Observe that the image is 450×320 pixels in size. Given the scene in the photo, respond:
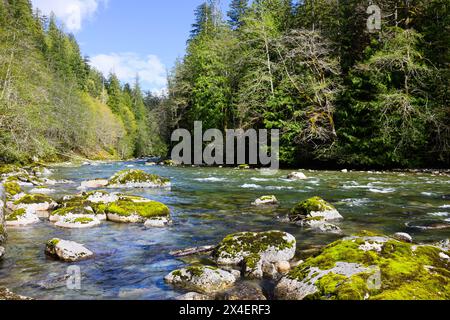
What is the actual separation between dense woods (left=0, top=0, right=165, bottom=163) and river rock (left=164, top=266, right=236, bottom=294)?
18883 millimetres

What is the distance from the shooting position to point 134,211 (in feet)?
30.6

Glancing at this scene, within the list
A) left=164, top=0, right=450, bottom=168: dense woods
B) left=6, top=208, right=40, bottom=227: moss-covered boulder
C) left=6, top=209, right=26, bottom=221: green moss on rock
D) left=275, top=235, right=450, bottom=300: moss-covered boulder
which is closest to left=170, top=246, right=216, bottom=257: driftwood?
left=275, top=235, right=450, bottom=300: moss-covered boulder

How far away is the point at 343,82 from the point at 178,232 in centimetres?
2406

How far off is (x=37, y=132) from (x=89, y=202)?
50.8 feet

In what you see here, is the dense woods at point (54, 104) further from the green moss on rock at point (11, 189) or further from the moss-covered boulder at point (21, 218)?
the moss-covered boulder at point (21, 218)

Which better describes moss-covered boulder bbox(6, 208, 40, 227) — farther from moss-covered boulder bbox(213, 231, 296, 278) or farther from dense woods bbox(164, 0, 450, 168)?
dense woods bbox(164, 0, 450, 168)

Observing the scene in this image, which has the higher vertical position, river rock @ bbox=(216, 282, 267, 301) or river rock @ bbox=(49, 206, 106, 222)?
river rock @ bbox=(49, 206, 106, 222)

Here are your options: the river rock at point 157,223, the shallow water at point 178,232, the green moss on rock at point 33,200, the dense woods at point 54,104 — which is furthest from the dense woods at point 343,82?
the green moss on rock at point 33,200

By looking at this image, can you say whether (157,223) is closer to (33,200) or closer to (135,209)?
(135,209)

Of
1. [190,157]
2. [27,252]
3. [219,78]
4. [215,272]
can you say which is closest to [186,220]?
[27,252]

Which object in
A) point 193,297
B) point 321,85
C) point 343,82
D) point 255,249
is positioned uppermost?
point 343,82

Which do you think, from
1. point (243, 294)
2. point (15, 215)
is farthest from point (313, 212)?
point (15, 215)

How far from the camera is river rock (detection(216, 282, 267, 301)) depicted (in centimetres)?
460

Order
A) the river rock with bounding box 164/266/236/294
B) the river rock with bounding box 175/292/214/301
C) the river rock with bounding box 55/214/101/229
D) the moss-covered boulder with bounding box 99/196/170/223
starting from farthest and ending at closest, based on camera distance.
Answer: the moss-covered boulder with bounding box 99/196/170/223 → the river rock with bounding box 55/214/101/229 → the river rock with bounding box 164/266/236/294 → the river rock with bounding box 175/292/214/301
